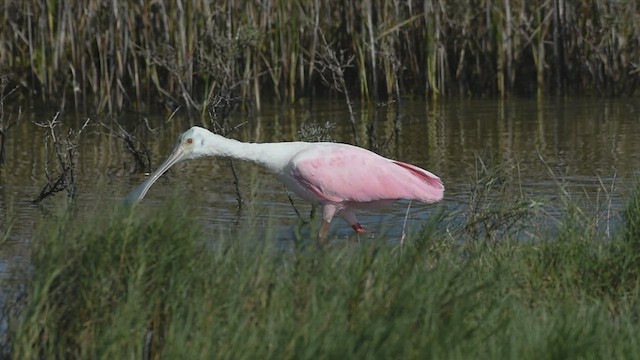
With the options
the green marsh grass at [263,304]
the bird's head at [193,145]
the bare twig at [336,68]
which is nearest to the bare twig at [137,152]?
the bare twig at [336,68]

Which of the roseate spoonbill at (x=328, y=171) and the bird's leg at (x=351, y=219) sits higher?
the roseate spoonbill at (x=328, y=171)

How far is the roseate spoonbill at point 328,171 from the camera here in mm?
6492

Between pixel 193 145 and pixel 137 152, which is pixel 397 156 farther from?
pixel 193 145

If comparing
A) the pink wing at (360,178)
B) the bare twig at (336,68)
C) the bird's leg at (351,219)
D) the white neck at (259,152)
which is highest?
the bare twig at (336,68)

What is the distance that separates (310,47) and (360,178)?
5728 millimetres

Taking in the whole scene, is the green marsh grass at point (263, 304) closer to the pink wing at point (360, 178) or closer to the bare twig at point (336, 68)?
the pink wing at point (360, 178)

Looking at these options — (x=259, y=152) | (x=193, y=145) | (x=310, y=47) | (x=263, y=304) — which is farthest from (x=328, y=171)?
(x=310, y=47)

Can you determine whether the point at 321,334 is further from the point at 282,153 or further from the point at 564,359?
the point at 282,153

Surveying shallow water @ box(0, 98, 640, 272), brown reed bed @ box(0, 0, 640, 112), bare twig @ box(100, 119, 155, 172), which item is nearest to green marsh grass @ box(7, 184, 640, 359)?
shallow water @ box(0, 98, 640, 272)

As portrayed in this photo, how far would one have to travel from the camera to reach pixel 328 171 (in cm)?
648

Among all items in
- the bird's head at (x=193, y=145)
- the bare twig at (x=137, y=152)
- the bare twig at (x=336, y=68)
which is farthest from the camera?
the bare twig at (x=336, y=68)

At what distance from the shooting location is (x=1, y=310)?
13.6ft

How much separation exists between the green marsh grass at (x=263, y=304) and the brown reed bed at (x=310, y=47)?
6.82m

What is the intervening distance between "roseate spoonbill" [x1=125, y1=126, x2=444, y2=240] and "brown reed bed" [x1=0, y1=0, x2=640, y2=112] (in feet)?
13.9
